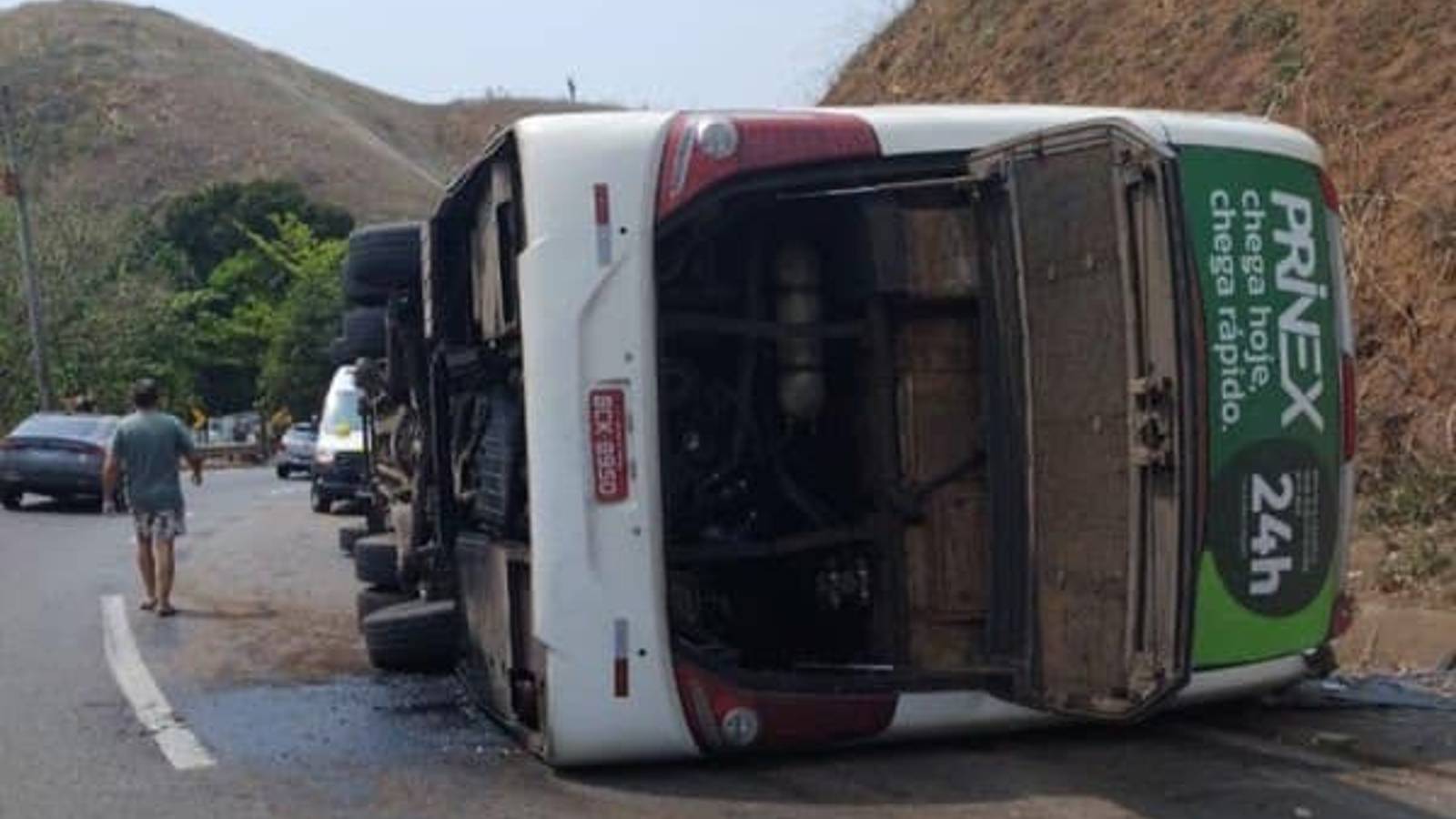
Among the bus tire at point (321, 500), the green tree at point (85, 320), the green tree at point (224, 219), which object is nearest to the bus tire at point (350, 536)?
the bus tire at point (321, 500)

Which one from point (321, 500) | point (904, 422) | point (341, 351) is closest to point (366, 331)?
point (341, 351)

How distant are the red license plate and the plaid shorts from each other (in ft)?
24.5

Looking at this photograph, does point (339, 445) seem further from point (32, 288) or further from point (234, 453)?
point (234, 453)

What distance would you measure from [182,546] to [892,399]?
538 inches

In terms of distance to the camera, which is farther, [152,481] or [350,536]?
[350,536]

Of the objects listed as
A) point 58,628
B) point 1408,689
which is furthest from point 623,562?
point 58,628

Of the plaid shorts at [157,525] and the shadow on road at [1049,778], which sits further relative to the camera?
the plaid shorts at [157,525]

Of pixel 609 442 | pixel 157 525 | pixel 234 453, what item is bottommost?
pixel 234 453

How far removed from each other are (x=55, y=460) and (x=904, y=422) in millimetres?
21284

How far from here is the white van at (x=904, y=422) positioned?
20.4ft

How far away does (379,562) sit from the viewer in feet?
35.5

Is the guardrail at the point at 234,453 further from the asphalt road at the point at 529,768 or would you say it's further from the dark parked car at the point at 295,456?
the asphalt road at the point at 529,768

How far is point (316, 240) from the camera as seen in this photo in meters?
73.4

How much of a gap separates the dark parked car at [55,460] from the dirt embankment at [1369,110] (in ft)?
40.9
